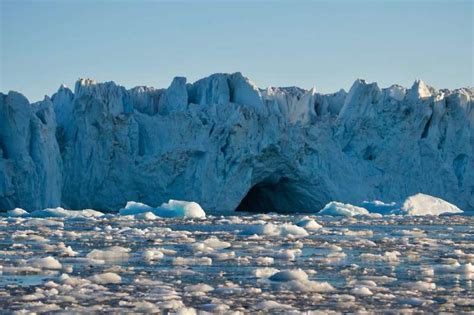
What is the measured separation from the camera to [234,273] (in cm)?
759

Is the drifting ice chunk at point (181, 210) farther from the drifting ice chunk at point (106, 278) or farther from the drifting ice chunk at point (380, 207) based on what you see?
the drifting ice chunk at point (106, 278)

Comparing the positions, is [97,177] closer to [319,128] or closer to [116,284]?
[319,128]

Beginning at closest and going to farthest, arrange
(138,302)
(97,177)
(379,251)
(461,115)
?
(138,302) → (379,251) → (97,177) → (461,115)

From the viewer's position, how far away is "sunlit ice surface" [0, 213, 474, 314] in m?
5.74

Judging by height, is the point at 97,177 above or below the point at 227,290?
above

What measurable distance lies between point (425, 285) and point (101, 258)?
3632mm

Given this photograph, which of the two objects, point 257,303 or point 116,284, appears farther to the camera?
point 116,284

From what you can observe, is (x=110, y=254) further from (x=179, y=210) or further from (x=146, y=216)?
(x=179, y=210)

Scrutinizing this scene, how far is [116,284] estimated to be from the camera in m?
6.62

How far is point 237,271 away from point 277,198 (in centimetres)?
2096

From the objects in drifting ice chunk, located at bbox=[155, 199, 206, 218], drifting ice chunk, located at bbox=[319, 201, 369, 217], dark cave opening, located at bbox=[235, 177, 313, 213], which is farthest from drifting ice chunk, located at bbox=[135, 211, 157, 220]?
dark cave opening, located at bbox=[235, 177, 313, 213]

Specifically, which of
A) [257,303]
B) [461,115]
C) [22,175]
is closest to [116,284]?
[257,303]

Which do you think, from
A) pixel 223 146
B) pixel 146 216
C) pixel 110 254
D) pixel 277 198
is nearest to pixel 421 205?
pixel 223 146

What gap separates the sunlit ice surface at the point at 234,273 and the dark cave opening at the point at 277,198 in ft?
43.8
